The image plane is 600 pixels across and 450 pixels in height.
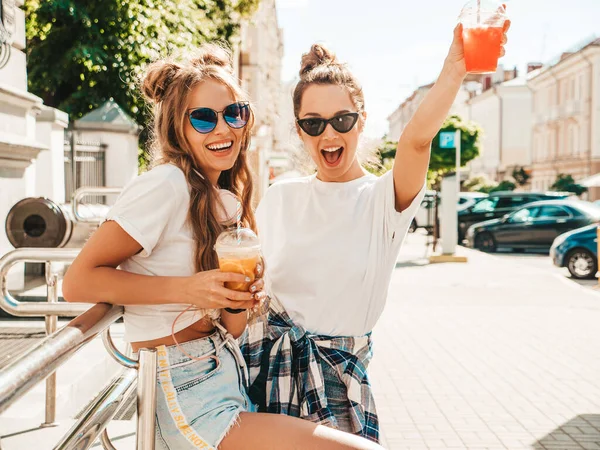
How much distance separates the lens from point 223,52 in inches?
88.3

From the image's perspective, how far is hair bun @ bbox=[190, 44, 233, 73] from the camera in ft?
6.98

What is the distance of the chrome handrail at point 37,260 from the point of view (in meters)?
2.85

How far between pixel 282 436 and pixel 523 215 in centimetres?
1976

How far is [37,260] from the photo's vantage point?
9.56 feet

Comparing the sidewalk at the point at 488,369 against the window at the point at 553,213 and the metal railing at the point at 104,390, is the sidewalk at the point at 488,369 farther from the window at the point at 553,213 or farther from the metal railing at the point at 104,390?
the window at the point at 553,213

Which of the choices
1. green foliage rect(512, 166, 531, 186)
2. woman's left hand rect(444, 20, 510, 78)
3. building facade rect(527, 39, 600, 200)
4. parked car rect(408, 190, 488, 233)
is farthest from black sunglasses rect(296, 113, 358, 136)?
green foliage rect(512, 166, 531, 186)

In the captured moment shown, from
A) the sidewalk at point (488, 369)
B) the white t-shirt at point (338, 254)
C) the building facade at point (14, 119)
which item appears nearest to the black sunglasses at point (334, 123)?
the white t-shirt at point (338, 254)

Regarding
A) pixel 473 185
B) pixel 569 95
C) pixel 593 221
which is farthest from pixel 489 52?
pixel 473 185

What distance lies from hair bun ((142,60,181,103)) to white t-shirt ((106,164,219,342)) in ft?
1.12

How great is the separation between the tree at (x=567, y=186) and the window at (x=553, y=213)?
20.2 m

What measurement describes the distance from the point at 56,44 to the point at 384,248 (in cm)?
1321

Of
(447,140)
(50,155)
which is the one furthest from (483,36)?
(447,140)

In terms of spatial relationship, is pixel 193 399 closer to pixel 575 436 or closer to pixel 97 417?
pixel 97 417

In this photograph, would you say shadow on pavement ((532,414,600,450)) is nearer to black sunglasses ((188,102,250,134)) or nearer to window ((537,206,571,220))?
black sunglasses ((188,102,250,134))
